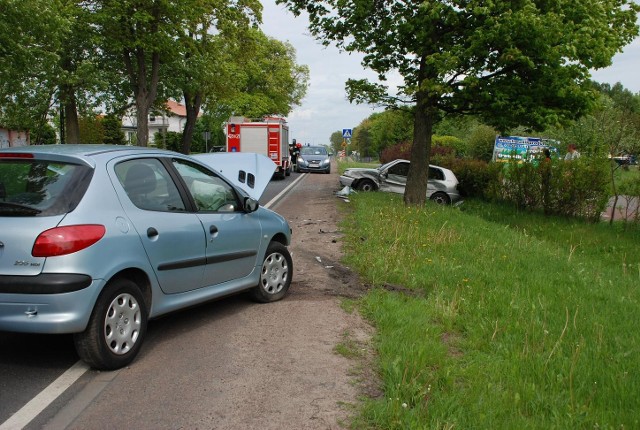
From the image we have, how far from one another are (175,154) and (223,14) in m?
23.5

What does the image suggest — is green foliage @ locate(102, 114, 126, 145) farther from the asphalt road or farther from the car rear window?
the car rear window

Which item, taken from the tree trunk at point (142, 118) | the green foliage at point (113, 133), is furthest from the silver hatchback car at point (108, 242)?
the green foliage at point (113, 133)

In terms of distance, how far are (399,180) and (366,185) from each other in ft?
3.97

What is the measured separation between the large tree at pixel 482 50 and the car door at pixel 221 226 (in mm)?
7751

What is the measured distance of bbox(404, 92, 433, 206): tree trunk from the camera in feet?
49.0

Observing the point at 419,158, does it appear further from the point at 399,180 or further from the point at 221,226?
the point at 221,226

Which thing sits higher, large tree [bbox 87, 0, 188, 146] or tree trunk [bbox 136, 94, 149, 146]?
large tree [bbox 87, 0, 188, 146]

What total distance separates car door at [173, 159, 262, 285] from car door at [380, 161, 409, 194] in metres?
14.2

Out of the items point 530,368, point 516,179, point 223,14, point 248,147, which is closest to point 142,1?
point 223,14

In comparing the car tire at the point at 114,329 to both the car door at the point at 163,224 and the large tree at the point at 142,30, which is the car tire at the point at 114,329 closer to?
the car door at the point at 163,224

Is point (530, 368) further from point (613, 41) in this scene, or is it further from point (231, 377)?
point (613, 41)

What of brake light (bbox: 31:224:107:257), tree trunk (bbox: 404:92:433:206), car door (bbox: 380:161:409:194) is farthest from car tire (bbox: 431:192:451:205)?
brake light (bbox: 31:224:107:257)

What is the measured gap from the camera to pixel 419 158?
15.2 m

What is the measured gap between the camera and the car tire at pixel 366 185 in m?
20.2
